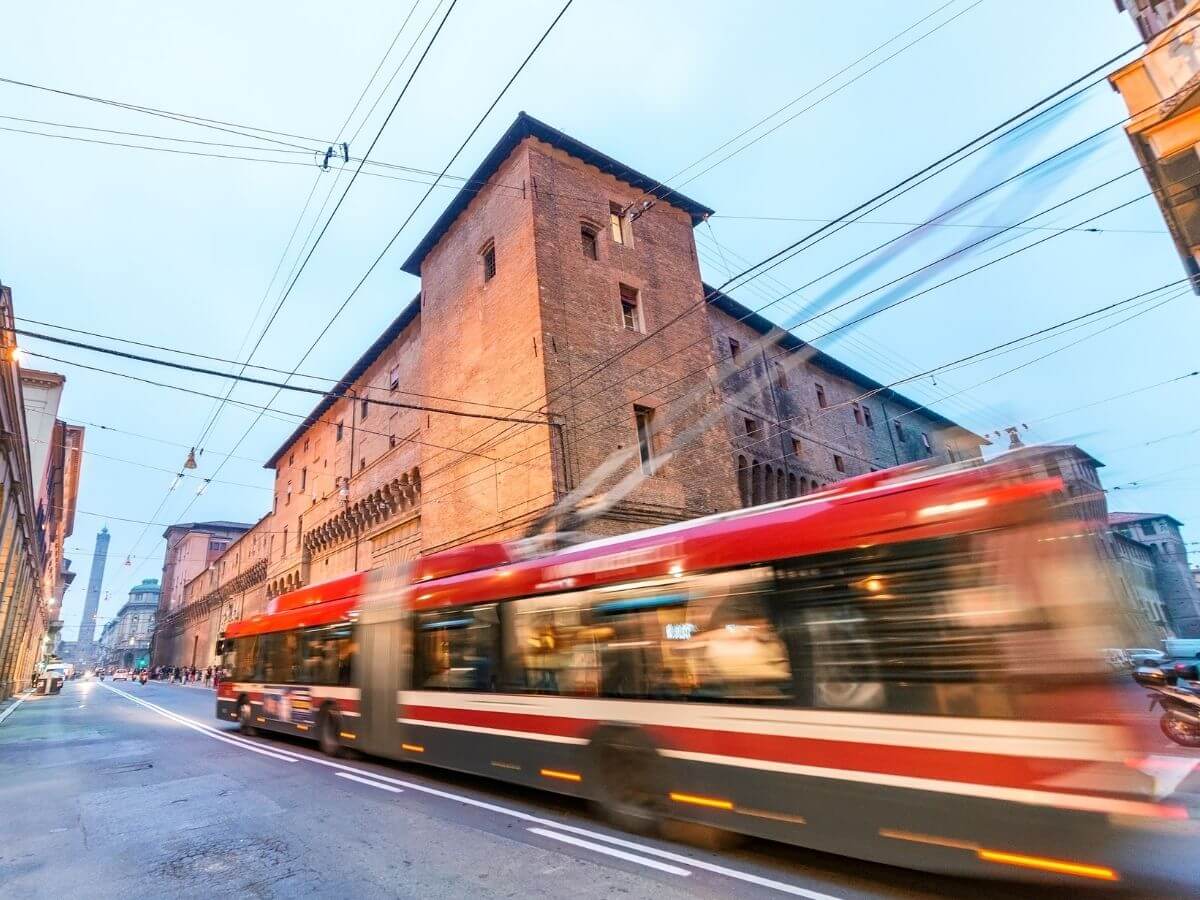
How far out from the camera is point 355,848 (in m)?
5.05

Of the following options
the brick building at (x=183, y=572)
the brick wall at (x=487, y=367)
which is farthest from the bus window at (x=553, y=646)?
the brick building at (x=183, y=572)

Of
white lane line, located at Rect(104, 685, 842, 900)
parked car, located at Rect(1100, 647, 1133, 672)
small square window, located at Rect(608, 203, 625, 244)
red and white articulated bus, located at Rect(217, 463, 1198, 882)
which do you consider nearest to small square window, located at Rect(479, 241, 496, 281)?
small square window, located at Rect(608, 203, 625, 244)

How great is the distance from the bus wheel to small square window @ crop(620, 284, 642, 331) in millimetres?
15338

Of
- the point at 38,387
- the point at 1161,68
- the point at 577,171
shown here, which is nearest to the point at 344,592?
the point at 577,171

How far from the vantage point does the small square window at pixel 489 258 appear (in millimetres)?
20453

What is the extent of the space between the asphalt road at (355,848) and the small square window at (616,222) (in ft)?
58.7

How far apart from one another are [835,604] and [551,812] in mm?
4166

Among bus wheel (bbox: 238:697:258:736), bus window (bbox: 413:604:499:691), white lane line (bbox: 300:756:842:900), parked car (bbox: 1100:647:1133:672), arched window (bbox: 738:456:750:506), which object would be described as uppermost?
arched window (bbox: 738:456:750:506)

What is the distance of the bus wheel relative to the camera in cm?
1338

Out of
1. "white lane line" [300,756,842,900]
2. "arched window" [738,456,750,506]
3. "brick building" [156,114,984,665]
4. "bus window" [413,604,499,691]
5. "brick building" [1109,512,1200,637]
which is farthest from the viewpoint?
"brick building" [1109,512,1200,637]

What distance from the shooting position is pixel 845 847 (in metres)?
4.16

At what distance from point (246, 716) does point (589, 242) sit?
1709 centimetres

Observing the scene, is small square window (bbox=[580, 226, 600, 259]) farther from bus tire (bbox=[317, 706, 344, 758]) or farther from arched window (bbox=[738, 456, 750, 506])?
bus tire (bbox=[317, 706, 344, 758])

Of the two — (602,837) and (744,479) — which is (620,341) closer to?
(744,479)
